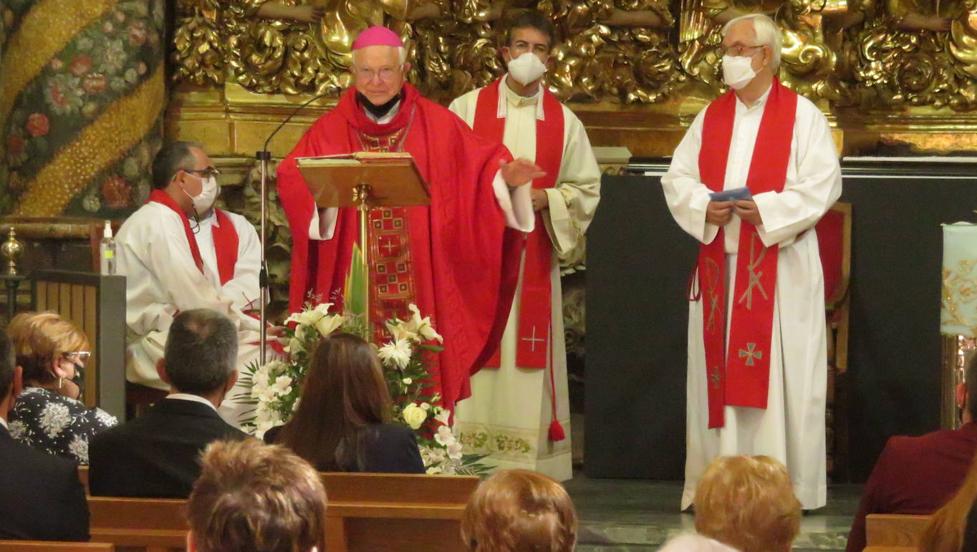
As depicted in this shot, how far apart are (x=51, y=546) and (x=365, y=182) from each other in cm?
285

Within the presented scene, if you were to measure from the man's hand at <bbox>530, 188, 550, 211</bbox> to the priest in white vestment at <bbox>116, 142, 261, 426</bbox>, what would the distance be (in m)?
1.40

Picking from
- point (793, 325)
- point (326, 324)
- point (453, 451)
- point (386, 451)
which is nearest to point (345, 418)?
point (386, 451)

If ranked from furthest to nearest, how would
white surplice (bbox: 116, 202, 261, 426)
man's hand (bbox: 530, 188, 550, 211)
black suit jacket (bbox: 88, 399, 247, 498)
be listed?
1. white surplice (bbox: 116, 202, 261, 426)
2. man's hand (bbox: 530, 188, 550, 211)
3. black suit jacket (bbox: 88, 399, 247, 498)

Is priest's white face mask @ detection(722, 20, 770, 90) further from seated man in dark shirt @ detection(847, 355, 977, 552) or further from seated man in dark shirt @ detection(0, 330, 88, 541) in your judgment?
seated man in dark shirt @ detection(0, 330, 88, 541)

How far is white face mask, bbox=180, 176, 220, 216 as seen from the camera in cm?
866

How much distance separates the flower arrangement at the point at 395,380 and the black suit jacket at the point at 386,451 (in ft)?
3.48

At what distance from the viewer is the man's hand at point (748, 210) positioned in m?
7.35

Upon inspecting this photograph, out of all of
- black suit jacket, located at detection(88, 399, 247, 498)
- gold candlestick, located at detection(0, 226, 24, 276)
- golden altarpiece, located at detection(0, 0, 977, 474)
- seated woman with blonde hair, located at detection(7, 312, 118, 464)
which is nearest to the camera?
black suit jacket, located at detection(88, 399, 247, 498)

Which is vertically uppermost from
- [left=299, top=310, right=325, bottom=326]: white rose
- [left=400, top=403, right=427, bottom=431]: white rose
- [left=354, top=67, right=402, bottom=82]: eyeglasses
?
[left=354, top=67, right=402, bottom=82]: eyeglasses

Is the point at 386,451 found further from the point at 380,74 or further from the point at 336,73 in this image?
the point at 336,73

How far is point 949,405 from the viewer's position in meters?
7.40

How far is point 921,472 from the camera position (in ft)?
16.0

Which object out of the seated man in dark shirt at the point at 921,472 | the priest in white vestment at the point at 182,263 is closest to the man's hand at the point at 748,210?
the priest in white vestment at the point at 182,263

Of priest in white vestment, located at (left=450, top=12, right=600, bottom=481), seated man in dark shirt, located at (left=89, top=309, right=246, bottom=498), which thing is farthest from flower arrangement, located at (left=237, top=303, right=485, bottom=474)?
priest in white vestment, located at (left=450, top=12, right=600, bottom=481)
